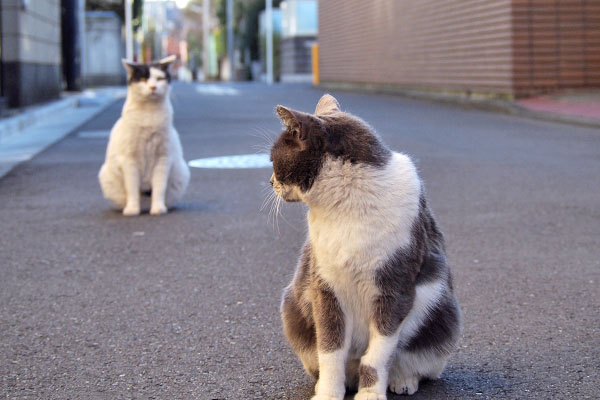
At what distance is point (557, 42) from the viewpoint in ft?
60.2

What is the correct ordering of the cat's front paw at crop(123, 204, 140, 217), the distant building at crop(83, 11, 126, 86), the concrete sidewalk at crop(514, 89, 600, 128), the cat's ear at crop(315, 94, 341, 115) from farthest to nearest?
the distant building at crop(83, 11, 126, 86) < the concrete sidewalk at crop(514, 89, 600, 128) < the cat's front paw at crop(123, 204, 140, 217) < the cat's ear at crop(315, 94, 341, 115)

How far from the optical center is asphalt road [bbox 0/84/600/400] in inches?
141

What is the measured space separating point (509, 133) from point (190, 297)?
1003 cm

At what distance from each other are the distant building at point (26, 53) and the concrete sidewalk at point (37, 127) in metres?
0.36

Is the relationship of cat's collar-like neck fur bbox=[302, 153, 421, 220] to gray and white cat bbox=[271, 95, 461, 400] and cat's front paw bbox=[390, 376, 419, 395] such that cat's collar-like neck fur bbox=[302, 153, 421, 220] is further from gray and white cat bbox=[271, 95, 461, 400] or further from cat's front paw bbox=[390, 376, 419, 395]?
cat's front paw bbox=[390, 376, 419, 395]

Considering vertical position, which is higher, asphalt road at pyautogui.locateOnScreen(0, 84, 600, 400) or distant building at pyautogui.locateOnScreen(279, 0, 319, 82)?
distant building at pyautogui.locateOnScreen(279, 0, 319, 82)

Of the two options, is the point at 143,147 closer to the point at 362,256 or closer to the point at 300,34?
the point at 362,256

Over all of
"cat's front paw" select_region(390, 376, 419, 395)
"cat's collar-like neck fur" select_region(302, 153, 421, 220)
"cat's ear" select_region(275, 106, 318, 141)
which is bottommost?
"cat's front paw" select_region(390, 376, 419, 395)

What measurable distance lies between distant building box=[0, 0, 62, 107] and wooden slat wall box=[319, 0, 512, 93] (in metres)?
10.1

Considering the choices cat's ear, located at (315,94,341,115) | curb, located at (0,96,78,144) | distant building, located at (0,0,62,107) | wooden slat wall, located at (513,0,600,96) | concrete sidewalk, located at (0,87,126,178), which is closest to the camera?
cat's ear, located at (315,94,341,115)

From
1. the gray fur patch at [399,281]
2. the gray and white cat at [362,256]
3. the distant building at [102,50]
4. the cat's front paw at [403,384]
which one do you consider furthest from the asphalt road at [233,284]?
the distant building at [102,50]

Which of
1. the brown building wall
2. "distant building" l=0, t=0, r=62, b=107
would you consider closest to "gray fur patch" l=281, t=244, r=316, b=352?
"distant building" l=0, t=0, r=62, b=107

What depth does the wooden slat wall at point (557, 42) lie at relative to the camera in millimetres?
18266

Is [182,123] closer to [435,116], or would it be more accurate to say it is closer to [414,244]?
[435,116]
